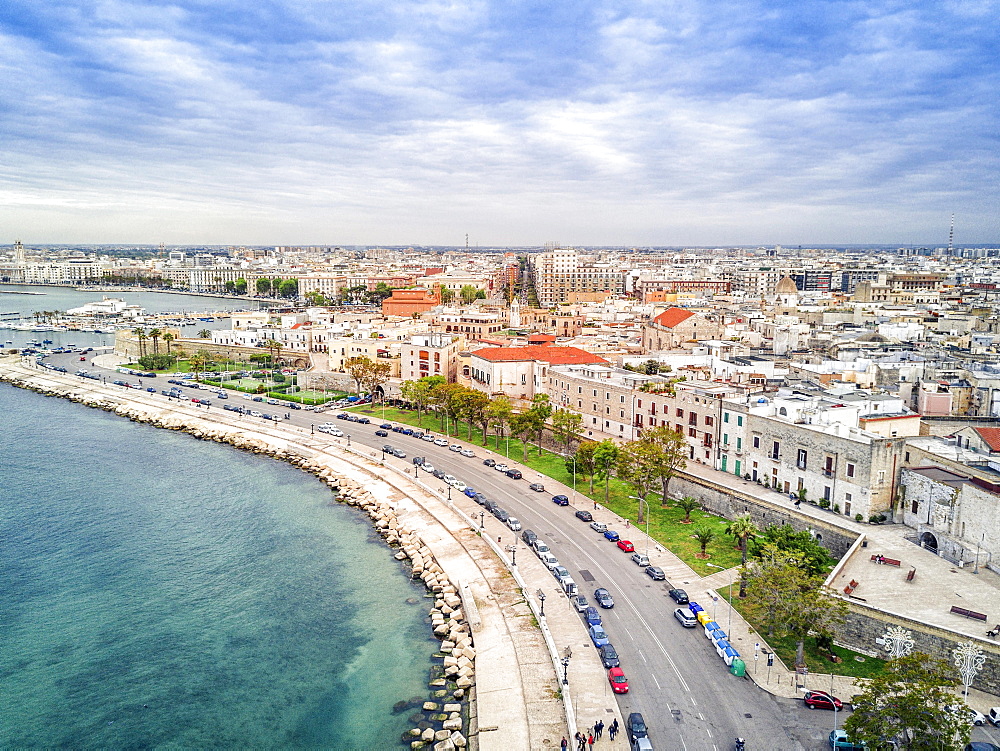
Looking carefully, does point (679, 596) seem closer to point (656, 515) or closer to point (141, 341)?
point (656, 515)

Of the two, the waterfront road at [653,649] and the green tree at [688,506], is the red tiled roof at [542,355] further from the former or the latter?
the green tree at [688,506]

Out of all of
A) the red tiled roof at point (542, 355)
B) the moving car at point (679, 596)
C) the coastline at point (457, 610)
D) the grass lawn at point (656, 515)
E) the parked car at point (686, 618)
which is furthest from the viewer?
the red tiled roof at point (542, 355)

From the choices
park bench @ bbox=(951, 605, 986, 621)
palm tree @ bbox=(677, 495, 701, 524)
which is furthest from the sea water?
park bench @ bbox=(951, 605, 986, 621)

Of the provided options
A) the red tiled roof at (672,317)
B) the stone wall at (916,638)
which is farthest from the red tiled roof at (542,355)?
the stone wall at (916,638)

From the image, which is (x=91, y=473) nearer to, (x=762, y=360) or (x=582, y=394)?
(x=582, y=394)

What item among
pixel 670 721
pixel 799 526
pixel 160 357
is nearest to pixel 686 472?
pixel 799 526

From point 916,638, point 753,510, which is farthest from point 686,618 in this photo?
point 753,510

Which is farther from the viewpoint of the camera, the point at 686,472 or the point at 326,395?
the point at 326,395
